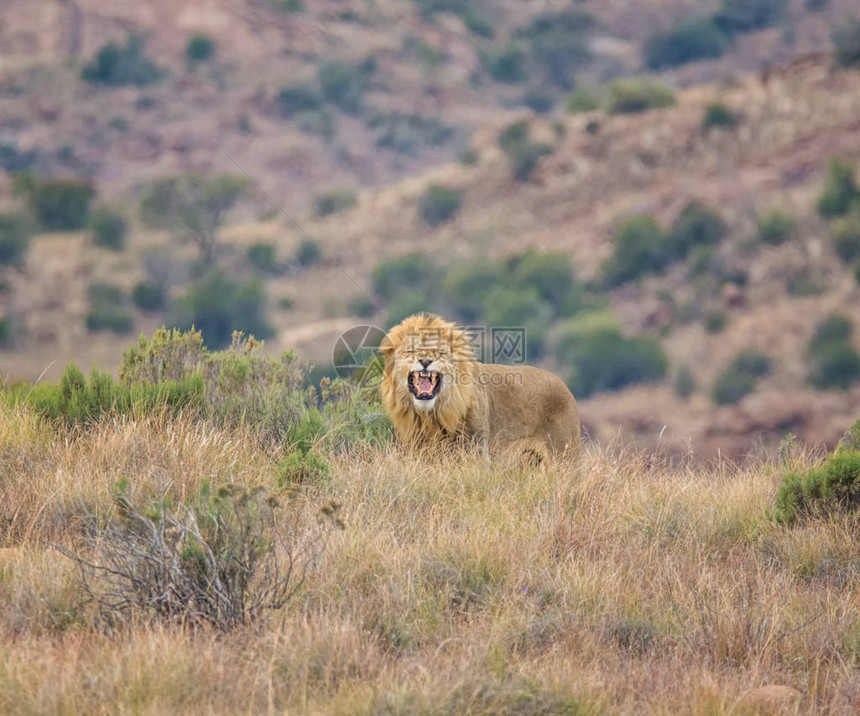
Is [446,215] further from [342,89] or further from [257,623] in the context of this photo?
[257,623]

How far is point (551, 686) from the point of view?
14.5 ft

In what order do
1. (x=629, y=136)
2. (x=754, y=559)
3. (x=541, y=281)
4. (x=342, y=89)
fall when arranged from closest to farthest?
(x=754, y=559), (x=541, y=281), (x=629, y=136), (x=342, y=89)

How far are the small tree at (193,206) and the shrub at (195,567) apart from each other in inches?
2053

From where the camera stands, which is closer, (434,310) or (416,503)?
(416,503)

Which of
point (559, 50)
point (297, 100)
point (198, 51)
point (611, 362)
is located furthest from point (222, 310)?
point (559, 50)

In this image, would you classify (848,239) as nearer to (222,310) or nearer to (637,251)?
(637,251)

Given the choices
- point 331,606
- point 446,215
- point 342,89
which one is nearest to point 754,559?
point 331,606

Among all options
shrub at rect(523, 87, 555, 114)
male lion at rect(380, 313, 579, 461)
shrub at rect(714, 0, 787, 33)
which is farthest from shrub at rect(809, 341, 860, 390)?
shrub at rect(714, 0, 787, 33)

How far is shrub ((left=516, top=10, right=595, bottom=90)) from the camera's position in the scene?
262ft

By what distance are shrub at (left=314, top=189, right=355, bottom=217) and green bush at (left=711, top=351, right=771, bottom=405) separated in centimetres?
2463

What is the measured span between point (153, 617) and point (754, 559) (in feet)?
10.8

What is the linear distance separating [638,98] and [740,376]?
76.1 feet

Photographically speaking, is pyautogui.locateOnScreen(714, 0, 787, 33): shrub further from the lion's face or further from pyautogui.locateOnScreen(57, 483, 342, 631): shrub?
pyautogui.locateOnScreen(57, 483, 342, 631): shrub

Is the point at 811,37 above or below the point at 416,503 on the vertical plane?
above
